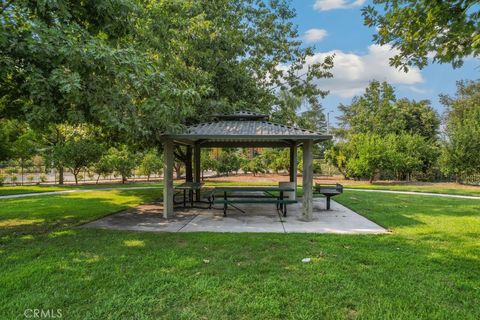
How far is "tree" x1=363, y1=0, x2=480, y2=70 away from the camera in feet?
11.7

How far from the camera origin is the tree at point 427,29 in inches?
140

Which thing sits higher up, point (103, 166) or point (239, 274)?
point (103, 166)

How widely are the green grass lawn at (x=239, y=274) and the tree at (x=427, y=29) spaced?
3.01m

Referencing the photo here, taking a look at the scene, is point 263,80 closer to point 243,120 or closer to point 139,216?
point 243,120

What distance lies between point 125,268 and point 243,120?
686cm

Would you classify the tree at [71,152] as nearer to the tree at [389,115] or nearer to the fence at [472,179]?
the tree at [389,115]

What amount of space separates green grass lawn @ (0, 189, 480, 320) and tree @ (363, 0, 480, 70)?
3.01 m

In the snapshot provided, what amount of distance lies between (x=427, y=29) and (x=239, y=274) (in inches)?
169

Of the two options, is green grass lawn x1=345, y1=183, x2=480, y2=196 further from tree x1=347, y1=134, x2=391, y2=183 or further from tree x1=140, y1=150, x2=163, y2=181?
tree x1=140, y1=150, x2=163, y2=181

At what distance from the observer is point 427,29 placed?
411 centimetres

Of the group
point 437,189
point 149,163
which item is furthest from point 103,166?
point 437,189

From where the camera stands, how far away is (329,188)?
31.2 feet

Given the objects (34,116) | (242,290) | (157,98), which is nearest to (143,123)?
(157,98)

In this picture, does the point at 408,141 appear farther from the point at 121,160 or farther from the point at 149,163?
the point at 121,160
